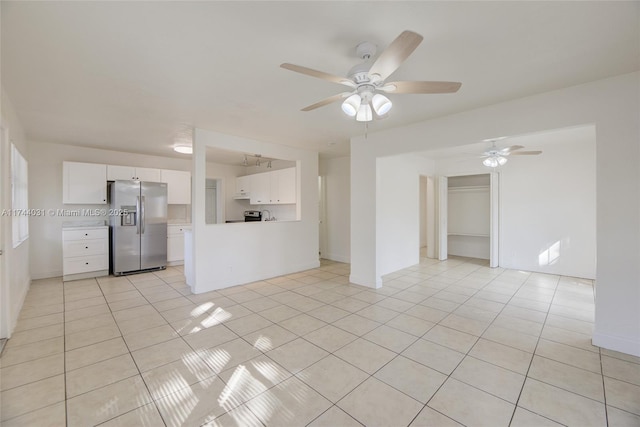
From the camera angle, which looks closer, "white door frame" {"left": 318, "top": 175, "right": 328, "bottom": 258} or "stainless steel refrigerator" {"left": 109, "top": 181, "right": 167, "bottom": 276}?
"stainless steel refrigerator" {"left": 109, "top": 181, "right": 167, "bottom": 276}

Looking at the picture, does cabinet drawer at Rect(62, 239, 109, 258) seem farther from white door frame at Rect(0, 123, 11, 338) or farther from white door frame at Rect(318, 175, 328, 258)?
white door frame at Rect(318, 175, 328, 258)

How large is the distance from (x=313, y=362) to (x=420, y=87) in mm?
2362

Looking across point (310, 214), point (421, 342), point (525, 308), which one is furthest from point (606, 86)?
point (310, 214)

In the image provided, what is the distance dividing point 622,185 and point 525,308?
1.86 metres

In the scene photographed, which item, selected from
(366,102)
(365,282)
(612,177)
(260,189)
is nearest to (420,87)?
(366,102)

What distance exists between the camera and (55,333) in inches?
112

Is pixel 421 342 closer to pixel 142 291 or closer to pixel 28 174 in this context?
pixel 142 291

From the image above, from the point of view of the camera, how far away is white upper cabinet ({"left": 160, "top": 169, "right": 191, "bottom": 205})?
5980 mm

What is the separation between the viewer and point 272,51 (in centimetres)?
205

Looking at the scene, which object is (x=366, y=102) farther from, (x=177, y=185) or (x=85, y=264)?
(x=85, y=264)

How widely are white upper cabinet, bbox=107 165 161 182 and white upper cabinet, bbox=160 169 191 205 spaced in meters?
0.15

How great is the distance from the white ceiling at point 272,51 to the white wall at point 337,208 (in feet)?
10.3

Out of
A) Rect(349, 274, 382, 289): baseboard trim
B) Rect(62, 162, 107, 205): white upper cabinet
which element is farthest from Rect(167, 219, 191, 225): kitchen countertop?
Rect(349, 274, 382, 289): baseboard trim

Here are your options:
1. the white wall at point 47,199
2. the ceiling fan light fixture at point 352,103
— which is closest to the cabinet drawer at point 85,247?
the white wall at point 47,199
